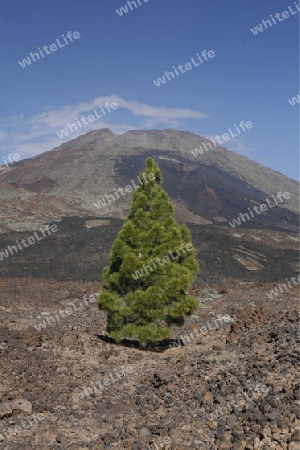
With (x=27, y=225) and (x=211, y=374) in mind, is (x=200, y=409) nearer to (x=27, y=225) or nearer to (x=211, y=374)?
(x=211, y=374)

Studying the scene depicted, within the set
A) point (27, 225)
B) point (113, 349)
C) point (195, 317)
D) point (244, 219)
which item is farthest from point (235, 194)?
point (113, 349)

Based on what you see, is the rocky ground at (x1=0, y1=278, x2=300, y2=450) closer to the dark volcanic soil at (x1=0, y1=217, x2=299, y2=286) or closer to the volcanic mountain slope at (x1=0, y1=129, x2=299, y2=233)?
the dark volcanic soil at (x1=0, y1=217, x2=299, y2=286)

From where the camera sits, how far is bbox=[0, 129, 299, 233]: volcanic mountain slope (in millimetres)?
52688

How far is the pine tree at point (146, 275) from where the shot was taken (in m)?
11.8

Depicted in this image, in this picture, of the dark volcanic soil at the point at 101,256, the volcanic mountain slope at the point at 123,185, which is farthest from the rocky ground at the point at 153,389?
the volcanic mountain slope at the point at 123,185

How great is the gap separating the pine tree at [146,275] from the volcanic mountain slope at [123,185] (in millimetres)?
29772

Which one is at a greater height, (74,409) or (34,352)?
(34,352)

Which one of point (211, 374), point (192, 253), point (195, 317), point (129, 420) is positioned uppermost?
point (192, 253)

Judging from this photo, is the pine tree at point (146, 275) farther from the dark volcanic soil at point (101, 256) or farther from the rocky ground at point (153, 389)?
the dark volcanic soil at point (101, 256)

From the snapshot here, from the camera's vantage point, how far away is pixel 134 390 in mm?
9047

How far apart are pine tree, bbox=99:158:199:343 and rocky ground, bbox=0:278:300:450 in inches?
38.3

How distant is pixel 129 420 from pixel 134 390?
1.57 meters

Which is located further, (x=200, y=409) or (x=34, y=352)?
(x=34, y=352)

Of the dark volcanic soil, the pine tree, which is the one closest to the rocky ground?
the pine tree
